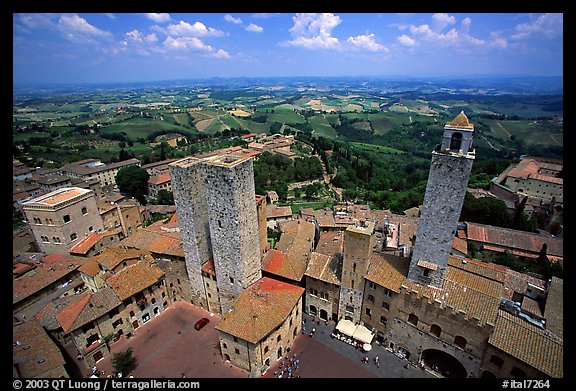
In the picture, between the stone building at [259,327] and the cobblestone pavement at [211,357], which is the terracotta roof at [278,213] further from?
the stone building at [259,327]

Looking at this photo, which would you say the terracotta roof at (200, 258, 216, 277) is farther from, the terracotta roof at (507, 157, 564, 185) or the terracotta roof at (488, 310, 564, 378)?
the terracotta roof at (507, 157, 564, 185)

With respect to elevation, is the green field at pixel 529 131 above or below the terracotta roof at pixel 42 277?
below

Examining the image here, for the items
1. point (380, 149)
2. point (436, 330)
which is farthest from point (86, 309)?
point (380, 149)

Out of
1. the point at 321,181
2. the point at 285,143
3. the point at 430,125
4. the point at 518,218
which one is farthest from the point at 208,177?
the point at 430,125

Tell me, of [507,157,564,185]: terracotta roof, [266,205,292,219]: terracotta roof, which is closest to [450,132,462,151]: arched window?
[266,205,292,219]: terracotta roof

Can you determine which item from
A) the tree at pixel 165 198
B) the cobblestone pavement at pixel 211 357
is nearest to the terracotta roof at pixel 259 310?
the cobblestone pavement at pixel 211 357

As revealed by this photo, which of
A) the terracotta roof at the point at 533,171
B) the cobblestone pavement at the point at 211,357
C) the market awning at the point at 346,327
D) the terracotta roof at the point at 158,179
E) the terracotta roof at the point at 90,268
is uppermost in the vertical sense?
the terracotta roof at the point at 90,268
